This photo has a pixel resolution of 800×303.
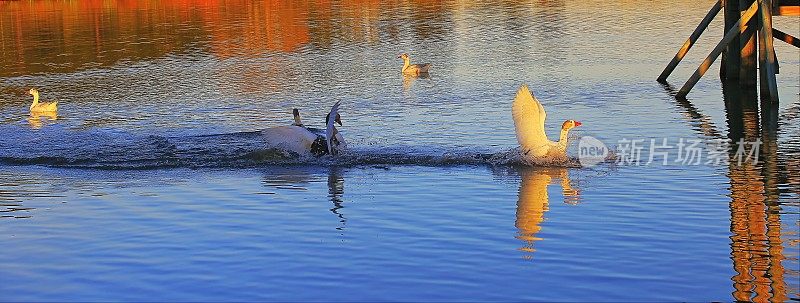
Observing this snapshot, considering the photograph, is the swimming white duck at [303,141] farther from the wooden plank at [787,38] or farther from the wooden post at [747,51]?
the wooden plank at [787,38]

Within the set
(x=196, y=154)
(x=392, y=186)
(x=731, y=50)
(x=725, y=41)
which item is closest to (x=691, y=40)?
(x=731, y=50)

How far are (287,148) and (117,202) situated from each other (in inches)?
145

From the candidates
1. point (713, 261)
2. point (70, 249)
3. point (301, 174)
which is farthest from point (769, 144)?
point (70, 249)

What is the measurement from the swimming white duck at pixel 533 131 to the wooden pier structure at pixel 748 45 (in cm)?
628

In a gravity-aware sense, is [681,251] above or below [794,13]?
below

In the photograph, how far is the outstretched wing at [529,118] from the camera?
52.4ft

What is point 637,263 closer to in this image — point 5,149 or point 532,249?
point 532,249

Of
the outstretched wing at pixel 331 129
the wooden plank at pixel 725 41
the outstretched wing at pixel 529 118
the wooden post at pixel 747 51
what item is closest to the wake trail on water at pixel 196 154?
the outstretched wing at pixel 331 129

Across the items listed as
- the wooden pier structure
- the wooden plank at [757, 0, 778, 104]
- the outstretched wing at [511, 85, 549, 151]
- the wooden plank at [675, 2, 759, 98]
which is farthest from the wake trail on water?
the wooden plank at [675, 2, 759, 98]

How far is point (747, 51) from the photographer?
78.0 feet

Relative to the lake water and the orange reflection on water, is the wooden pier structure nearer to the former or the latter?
the lake water

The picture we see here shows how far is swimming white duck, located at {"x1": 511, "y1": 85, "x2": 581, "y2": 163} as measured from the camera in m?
16.0

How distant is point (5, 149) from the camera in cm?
1975

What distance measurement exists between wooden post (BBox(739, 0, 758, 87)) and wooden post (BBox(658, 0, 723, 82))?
86 centimetres
